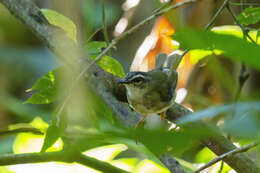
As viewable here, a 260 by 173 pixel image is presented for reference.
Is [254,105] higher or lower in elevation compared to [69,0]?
lower

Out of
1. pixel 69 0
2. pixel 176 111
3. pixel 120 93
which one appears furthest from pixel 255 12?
pixel 69 0

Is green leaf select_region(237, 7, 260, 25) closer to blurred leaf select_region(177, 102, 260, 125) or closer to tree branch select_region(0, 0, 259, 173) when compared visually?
tree branch select_region(0, 0, 259, 173)

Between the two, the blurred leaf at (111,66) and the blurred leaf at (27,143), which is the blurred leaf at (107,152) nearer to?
the blurred leaf at (27,143)

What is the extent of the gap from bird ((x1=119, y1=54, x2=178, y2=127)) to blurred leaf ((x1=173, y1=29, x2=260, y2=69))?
3.33 feet

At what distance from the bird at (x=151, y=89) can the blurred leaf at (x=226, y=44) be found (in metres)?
1.01

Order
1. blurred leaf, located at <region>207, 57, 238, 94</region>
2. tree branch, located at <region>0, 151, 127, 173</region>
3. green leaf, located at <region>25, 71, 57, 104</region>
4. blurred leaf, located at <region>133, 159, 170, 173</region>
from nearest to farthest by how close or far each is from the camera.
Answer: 1. blurred leaf, located at <region>207, 57, 238, 94</region>
2. tree branch, located at <region>0, 151, 127, 173</region>
3. blurred leaf, located at <region>133, 159, 170, 173</region>
4. green leaf, located at <region>25, 71, 57, 104</region>

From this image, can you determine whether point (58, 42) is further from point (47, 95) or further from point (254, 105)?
point (254, 105)

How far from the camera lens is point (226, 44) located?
0.19 meters

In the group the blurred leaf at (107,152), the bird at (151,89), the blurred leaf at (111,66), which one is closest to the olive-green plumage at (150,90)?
the bird at (151,89)

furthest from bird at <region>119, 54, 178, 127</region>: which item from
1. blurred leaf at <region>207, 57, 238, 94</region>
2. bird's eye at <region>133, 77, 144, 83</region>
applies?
blurred leaf at <region>207, 57, 238, 94</region>

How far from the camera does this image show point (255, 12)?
987mm

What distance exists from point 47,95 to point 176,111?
14.8 inches

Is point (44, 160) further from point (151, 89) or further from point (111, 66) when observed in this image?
point (151, 89)

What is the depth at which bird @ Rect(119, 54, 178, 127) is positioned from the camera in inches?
51.6
